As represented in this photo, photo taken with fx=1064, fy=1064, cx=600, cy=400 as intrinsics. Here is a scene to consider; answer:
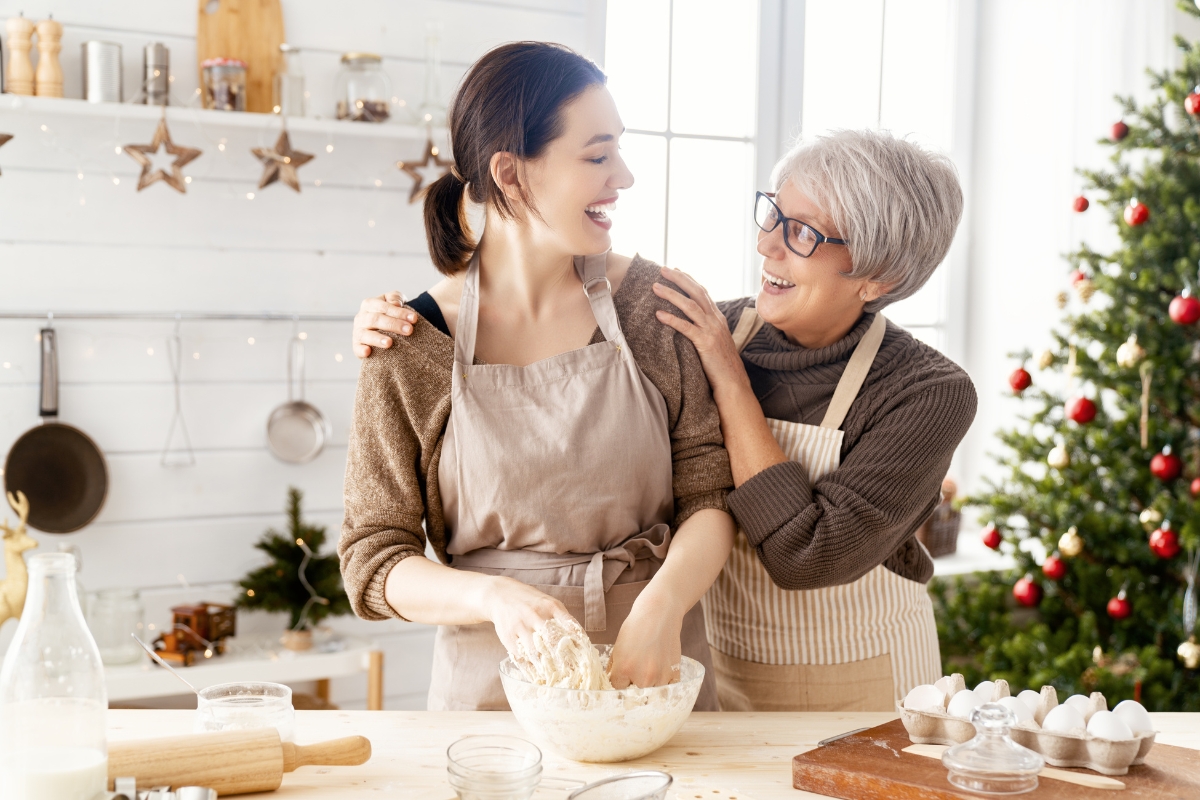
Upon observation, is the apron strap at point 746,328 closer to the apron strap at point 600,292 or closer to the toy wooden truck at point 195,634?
the apron strap at point 600,292

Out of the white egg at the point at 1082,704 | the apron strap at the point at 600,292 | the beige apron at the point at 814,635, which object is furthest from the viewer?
the beige apron at the point at 814,635

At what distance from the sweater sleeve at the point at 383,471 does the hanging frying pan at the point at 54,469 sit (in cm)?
146

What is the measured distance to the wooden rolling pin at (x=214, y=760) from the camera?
1.01 meters

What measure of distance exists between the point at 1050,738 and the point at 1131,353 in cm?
198

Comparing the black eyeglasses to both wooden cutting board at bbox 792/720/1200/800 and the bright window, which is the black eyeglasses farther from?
the bright window

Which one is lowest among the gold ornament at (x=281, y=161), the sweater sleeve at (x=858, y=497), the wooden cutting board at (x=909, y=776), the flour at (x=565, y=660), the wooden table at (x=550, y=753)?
the wooden table at (x=550, y=753)

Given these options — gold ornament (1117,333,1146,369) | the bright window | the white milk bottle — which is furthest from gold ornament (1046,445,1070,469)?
the white milk bottle

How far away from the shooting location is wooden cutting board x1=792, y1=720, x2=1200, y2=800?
3.33ft

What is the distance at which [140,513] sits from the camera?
107 inches

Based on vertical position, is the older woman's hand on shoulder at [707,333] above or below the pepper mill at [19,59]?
below

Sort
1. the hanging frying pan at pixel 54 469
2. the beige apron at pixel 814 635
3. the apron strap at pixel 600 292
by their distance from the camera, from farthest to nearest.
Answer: the hanging frying pan at pixel 54 469 < the beige apron at pixel 814 635 < the apron strap at pixel 600 292

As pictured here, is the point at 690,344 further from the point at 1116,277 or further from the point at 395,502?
the point at 1116,277

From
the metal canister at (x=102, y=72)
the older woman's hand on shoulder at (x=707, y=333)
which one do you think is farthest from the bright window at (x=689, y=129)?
the older woman's hand on shoulder at (x=707, y=333)

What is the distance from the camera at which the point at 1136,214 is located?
2791 millimetres
